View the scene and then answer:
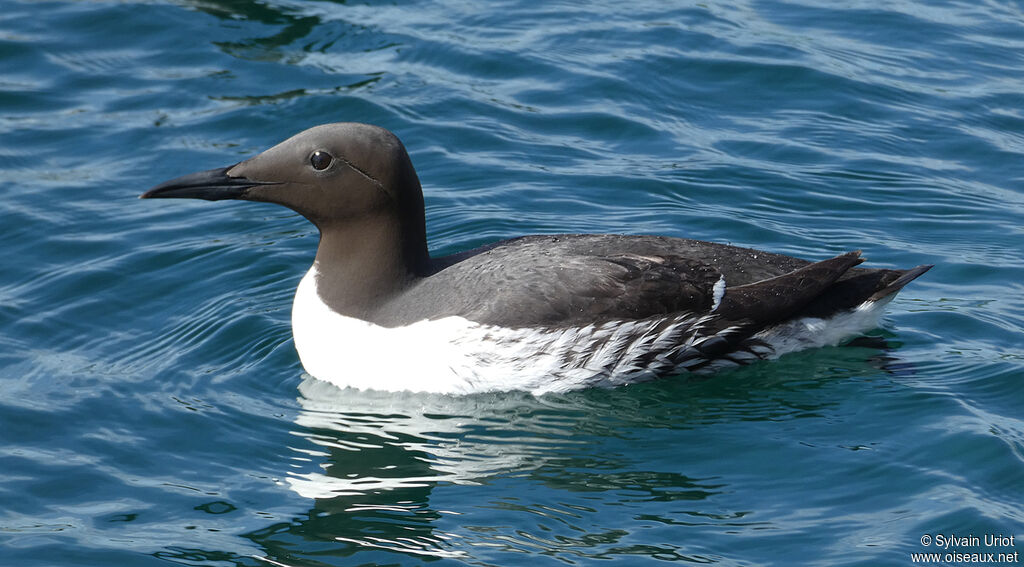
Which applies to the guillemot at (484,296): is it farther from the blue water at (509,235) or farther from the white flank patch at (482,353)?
the blue water at (509,235)

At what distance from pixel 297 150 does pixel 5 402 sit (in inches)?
78.9

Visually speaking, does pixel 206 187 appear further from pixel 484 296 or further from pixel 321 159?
pixel 484 296

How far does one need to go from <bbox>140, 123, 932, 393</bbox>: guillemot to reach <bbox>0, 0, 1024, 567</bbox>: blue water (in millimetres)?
196

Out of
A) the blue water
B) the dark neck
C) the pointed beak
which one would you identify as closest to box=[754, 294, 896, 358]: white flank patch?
the blue water

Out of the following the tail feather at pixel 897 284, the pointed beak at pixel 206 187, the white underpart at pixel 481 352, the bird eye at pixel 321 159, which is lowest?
the white underpart at pixel 481 352

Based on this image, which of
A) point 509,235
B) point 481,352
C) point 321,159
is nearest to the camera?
point 481,352

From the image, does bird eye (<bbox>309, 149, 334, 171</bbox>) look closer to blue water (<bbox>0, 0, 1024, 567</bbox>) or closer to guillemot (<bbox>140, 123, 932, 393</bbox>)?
guillemot (<bbox>140, 123, 932, 393</bbox>)

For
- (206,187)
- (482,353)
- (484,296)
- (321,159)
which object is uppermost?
(321,159)

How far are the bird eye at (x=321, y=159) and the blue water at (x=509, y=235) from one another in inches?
47.5

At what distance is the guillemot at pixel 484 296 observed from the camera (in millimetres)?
6457

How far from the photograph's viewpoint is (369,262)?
21.9ft

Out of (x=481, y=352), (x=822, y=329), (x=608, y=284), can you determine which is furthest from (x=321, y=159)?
(x=822, y=329)

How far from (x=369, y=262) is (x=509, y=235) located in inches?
77.5

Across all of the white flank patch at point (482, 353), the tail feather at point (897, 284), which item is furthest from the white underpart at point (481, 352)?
the tail feather at point (897, 284)
